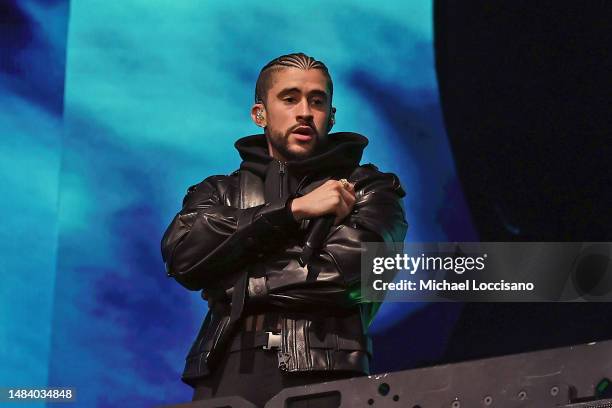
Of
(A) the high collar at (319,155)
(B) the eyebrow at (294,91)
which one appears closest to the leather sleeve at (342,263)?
(A) the high collar at (319,155)

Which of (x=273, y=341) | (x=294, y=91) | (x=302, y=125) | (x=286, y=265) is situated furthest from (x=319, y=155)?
(x=273, y=341)

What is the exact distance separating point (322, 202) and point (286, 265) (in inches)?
7.6

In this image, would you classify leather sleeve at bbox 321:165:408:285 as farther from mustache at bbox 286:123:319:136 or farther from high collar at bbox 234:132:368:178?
mustache at bbox 286:123:319:136

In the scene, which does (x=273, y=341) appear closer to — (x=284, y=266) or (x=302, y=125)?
(x=284, y=266)

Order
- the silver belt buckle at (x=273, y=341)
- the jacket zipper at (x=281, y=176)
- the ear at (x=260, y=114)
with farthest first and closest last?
the ear at (x=260, y=114)
the jacket zipper at (x=281, y=176)
the silver belt buckle at (x=273, y=341)

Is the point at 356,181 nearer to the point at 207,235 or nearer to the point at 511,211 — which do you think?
the point at 207,235

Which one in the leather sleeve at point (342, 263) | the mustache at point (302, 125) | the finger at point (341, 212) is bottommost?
the leather sleeve at point (342, 263)

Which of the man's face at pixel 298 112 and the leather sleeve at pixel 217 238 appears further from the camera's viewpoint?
the man's face at pixel 298 112

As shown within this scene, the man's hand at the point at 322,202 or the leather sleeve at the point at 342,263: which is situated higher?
the man's hand at the point at 322,202

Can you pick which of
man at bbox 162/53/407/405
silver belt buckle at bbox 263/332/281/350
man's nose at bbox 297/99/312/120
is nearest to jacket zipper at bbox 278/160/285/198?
man at bbox 162/53/407/405

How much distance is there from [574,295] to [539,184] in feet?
1.61

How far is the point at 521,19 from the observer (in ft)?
13.3

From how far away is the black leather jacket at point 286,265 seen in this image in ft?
8.18

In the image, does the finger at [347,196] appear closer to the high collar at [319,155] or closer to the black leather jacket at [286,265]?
the black leather jacket at [286,265]
